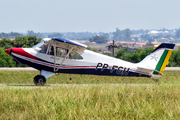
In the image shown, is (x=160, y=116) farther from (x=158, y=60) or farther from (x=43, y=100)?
(x=158, y=60)

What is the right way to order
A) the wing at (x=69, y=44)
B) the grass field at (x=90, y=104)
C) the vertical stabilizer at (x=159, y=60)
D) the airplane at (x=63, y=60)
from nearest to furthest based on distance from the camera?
the grass field at (x=90, y=104)
the wing at (x=69, y=44)
the airplane at (x=63, y=60)
the vertical stabilizer at (x=159, y=60)

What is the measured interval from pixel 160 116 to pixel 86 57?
859cm

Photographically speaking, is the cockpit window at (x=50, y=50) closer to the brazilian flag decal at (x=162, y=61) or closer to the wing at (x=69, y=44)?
the wing at (x=69, y=44)

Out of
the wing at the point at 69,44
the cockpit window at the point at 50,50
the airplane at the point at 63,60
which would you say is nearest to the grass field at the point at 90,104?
the wing at the point at 69,44

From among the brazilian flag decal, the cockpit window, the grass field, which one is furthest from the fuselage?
the grass field

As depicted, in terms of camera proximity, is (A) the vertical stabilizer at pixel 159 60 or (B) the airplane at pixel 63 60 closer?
(B) the airplane at pixel 63 60

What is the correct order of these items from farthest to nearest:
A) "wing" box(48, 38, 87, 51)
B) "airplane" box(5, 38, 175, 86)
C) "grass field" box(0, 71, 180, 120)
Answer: "airplane" box(5, 38, 175, 86), "wing" box(48, 38, 87, 51), "grass field" box(0, 71, 180, 120)

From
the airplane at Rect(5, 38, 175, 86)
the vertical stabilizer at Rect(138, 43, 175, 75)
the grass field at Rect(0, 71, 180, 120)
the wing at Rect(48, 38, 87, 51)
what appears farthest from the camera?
the vertical stabilizer at Rect(138, 43, 175, 75)

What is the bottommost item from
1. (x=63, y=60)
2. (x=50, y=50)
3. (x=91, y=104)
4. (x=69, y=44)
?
(x=91, y=104)

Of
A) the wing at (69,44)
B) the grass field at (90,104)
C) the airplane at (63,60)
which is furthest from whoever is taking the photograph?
the airplane at (63,60)

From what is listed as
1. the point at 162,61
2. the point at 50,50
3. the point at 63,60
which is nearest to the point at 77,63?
the point at 63,60

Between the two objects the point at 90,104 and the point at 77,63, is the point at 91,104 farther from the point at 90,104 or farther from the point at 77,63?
the point at 77,63

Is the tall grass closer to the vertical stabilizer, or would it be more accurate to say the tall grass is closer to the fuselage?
the fuselage

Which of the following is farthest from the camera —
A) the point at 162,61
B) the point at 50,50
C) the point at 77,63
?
the point at 162,61
